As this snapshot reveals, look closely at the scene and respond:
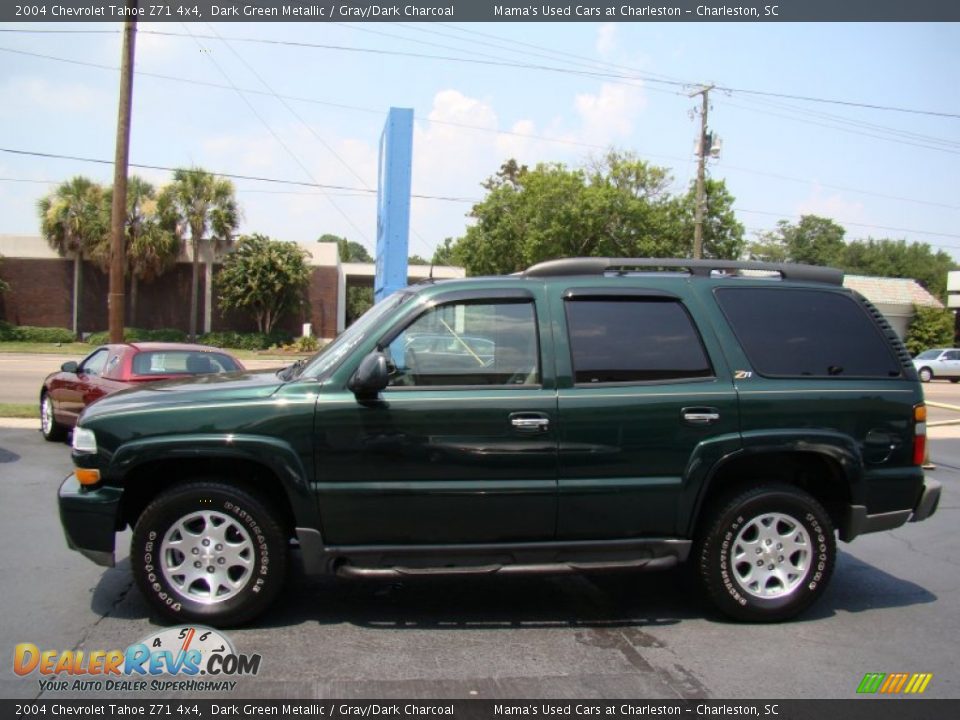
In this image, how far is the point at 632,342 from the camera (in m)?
4.56

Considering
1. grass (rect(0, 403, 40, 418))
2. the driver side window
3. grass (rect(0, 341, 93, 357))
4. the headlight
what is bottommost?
grass (rect(0, 341, 93, 357))

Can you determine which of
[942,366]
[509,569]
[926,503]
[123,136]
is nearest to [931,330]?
[942,366]

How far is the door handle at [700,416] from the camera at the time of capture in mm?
4391

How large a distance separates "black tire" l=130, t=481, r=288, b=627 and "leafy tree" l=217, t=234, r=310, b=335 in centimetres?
3276

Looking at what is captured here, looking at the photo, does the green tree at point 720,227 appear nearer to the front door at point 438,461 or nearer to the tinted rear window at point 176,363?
→ the tinted rear window at point 176,363

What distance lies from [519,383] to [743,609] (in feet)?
6.18

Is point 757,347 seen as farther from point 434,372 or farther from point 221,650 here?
point 221,650

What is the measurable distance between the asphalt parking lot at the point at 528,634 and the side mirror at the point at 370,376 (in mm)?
1368

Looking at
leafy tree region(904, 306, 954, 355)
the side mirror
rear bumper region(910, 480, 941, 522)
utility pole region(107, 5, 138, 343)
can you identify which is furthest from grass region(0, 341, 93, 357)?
leafy tree region(904, 306, 954, 355)

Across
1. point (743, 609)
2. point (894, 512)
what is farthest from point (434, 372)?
point (894, 512)

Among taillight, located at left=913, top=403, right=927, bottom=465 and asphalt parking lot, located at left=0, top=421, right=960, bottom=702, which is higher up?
taillight, located at left=913, top=403, right=927, bottom=465

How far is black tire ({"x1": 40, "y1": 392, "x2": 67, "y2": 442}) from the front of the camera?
10268 millimetres
